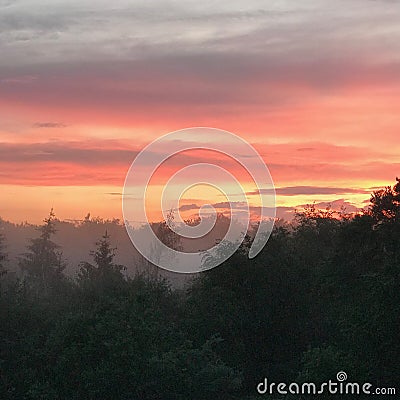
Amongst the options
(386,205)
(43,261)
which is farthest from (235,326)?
(43,261)

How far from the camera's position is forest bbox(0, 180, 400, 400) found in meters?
30.4

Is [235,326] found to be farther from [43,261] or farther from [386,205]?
[43,261]

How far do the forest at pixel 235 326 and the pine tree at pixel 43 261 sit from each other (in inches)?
1679

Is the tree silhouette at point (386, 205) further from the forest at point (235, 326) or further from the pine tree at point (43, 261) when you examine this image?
the pine tree at point (43, 261)

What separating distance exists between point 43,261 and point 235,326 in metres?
69.3

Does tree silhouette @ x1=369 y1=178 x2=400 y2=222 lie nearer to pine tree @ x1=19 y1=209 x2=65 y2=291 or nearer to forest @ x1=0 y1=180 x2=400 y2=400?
forest @ x1=0 y1=180 x2=400 y2=400

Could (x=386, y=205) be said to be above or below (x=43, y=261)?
above

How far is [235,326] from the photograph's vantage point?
43.5 m

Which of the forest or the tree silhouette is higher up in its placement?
the tree silhouette

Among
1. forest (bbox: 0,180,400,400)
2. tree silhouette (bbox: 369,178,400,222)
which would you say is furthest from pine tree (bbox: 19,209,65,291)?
tree silhouette (bbox: 369,178,400,222)

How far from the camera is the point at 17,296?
43281 millimetres

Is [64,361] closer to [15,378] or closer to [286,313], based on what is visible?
[15,378]

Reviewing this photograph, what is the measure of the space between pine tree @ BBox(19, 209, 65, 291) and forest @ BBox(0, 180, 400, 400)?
42652mm

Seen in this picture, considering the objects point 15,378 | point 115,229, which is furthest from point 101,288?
point 115,229
